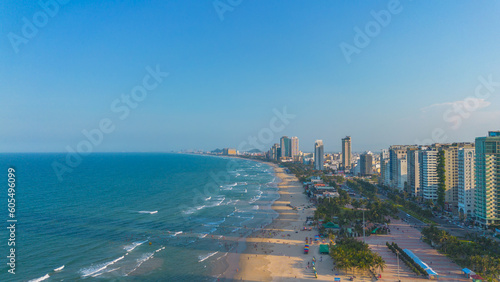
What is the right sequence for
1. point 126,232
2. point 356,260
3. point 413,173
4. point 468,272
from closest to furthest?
1. point 468,272
2. point 356,260
3. point 126,232
4. point 413,173

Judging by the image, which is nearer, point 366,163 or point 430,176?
point 430,176

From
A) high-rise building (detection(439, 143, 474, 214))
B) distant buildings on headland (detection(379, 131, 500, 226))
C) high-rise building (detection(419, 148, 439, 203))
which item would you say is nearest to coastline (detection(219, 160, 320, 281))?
distant buildings on headland (detection(379, 131, 500, 226))

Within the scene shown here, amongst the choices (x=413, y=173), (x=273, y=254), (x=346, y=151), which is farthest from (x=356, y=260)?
(x=346, y=151)

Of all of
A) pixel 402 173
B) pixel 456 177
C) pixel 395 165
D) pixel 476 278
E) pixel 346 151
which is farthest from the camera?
pixel 346 151

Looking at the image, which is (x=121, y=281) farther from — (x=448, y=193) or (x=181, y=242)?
(x=448, y=193)

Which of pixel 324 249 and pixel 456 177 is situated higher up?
pixel 456 177

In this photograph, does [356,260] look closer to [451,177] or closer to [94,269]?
[94,269]

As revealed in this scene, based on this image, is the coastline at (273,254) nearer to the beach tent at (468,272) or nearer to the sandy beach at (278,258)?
the sandy beach at (278,258)
